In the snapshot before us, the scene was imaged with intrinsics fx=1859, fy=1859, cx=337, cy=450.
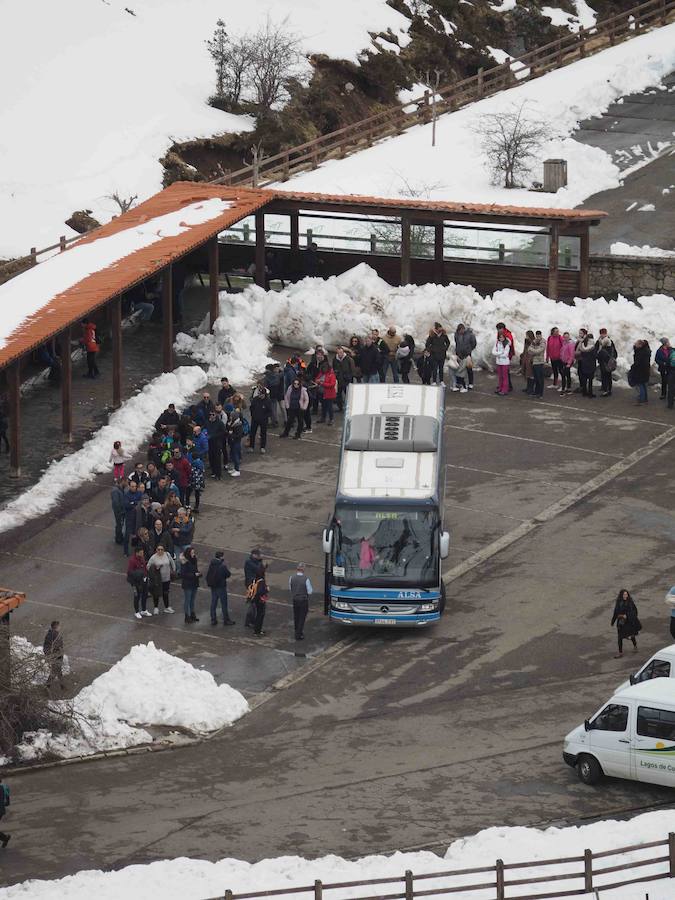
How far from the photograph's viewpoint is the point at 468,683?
27.7 m

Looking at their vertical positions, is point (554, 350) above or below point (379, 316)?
below

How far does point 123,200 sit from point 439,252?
15.3 m

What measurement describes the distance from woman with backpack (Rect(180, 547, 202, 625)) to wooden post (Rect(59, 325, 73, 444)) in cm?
738

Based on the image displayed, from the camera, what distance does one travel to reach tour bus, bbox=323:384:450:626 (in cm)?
2945

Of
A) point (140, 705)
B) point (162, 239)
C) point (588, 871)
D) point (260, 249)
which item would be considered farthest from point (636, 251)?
point (588, 871)

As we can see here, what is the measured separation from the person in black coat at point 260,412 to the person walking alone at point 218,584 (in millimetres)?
7052

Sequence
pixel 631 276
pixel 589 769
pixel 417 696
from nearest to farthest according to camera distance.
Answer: pixel 589 769 < pixel 417 696 < pixel 631 276

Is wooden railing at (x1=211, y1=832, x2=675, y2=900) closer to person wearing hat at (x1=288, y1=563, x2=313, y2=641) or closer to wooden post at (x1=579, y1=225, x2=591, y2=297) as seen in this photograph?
person wearing hat at (x1=288, y1=563, x2=313, y2=641)

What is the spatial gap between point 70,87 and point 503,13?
16.9 m

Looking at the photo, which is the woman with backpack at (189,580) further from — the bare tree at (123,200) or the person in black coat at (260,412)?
the bare tree at (123,200)

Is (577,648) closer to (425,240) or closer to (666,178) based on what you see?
(425,240)

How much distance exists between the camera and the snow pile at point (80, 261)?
37.5 meters

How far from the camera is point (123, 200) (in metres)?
57.2

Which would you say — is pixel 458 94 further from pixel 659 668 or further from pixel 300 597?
pixel 659 668
